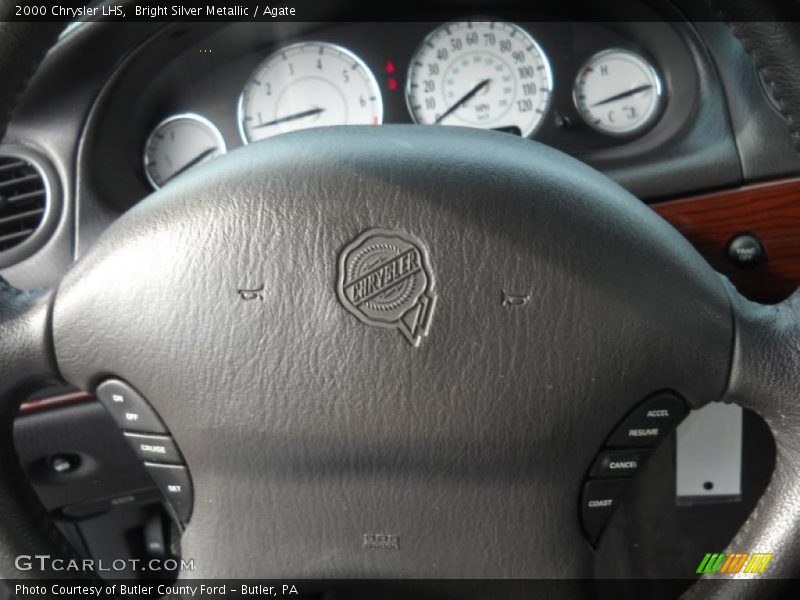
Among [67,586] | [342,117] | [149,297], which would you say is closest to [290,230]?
[149,297]

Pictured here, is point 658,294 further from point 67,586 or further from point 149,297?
point 67,586

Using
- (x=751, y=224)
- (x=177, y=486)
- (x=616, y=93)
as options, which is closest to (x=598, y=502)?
(x=177, y=486)

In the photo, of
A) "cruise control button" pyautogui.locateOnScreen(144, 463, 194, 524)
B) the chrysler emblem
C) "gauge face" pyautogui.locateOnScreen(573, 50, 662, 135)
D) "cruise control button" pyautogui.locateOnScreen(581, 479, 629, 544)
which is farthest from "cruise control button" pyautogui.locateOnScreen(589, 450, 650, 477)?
"gauge face" pyautogui.locateOnScreen(573, 50, 662, 135)

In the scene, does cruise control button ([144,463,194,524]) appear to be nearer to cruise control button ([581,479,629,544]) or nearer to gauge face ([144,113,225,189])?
cruise control button ([581,479,629,544])

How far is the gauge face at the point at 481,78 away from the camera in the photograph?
1.50 metres

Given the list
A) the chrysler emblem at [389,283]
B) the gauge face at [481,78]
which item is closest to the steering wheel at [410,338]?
the chrysler emblem at [389,283]

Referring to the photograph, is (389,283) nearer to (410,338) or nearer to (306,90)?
(410,338)

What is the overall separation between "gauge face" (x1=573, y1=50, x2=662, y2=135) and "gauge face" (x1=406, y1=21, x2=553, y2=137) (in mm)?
65

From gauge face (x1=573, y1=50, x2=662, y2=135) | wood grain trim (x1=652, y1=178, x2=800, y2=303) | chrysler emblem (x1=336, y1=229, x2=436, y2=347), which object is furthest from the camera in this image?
gauge face (x1=573, y1=50, x2=662, y2=135)

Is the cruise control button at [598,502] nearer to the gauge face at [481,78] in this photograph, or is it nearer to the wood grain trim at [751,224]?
the wood grain trim at [751,224]

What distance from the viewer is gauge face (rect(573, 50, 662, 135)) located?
1.48 m

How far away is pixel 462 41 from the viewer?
1.52 m

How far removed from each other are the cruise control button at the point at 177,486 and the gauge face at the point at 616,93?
886 millimetres

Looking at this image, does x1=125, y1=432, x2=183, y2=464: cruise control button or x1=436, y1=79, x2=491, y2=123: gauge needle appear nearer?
x1=125, y1=432, x2=183, y2=464: cruise control button
